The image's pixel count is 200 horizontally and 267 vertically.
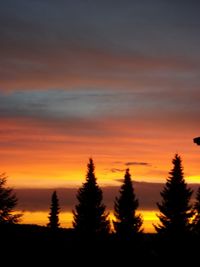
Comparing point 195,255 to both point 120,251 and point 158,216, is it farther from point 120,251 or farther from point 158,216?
point 158,216

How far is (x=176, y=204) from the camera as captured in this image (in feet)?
170

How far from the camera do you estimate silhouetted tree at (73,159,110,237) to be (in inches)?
2242

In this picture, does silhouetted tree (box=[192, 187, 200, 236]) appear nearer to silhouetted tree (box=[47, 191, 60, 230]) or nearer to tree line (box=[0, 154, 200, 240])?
tree line (box=[0, 154, 200, 240])

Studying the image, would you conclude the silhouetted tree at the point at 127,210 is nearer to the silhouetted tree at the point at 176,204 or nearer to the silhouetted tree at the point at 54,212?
the silhouetted tree at the point at 176,204

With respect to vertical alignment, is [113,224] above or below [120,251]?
above

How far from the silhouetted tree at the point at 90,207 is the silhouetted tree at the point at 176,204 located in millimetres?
7657

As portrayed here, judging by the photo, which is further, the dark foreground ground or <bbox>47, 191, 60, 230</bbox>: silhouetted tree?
<bbox>47, 191, 60, 230</bbox>: silhouetted tree

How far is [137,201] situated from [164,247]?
13552mm

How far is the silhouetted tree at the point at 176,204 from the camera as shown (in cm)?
5138

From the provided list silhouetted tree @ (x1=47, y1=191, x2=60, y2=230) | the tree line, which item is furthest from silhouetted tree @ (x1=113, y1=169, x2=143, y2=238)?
silhouetted tree @ (x1=47, y1=191, x2=60, y2=230)

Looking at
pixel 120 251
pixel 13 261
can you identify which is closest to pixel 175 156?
pixel 120 251

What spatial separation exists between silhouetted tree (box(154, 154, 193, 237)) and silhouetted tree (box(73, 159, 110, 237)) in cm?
766

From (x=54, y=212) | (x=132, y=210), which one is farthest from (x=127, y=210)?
(x=54, y=212)

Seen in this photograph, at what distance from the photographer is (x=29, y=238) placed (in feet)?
72.0
